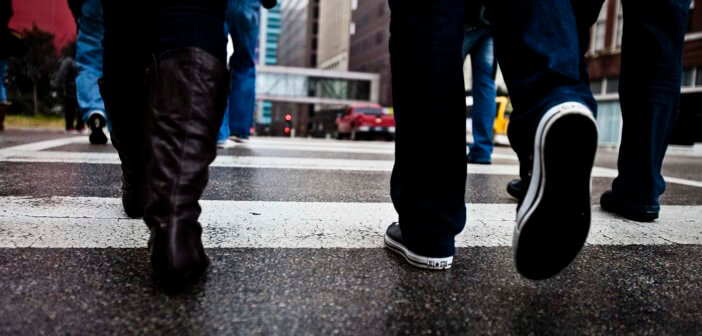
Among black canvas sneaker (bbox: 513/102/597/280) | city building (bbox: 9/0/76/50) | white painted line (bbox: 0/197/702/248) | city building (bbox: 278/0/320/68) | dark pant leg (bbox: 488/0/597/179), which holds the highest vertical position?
city building (bbox: 278/0/320/68)

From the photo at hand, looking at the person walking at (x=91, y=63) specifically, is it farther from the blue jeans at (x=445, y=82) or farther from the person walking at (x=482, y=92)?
the blue jeans at (x=445, y=82)

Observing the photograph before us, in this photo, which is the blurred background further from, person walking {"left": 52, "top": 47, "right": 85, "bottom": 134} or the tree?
person walking {"left": 52, "top": 47, "right": 85, "bottom": 134}

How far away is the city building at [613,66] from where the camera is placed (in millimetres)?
23703

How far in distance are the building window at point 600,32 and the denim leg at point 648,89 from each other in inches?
1154

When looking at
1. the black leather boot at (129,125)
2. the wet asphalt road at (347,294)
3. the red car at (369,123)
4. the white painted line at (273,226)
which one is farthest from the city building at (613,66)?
the black leather boot at (129,125)

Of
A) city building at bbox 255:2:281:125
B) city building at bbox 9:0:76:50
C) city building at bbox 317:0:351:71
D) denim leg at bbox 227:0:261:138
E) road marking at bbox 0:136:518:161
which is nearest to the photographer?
road marking at bbox 0:136:518:161

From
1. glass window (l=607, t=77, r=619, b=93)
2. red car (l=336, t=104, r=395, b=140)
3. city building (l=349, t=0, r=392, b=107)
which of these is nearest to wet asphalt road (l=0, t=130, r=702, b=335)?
red car (l=336, t=104, r=395, b=140)

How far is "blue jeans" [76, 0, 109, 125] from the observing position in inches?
181

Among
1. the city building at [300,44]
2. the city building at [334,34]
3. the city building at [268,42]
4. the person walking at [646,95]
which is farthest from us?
the city building at [268,42]

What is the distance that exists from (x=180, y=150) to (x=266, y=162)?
281 cm

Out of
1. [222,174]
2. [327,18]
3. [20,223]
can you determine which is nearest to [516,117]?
[20,223]

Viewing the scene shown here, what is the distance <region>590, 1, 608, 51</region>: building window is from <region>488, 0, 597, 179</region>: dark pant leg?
30420 millimetres

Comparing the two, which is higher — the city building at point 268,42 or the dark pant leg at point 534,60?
the city building at point 268,42

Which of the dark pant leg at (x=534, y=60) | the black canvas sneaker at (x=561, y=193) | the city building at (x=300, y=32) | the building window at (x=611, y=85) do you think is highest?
the city building at (x=300, y=32)
